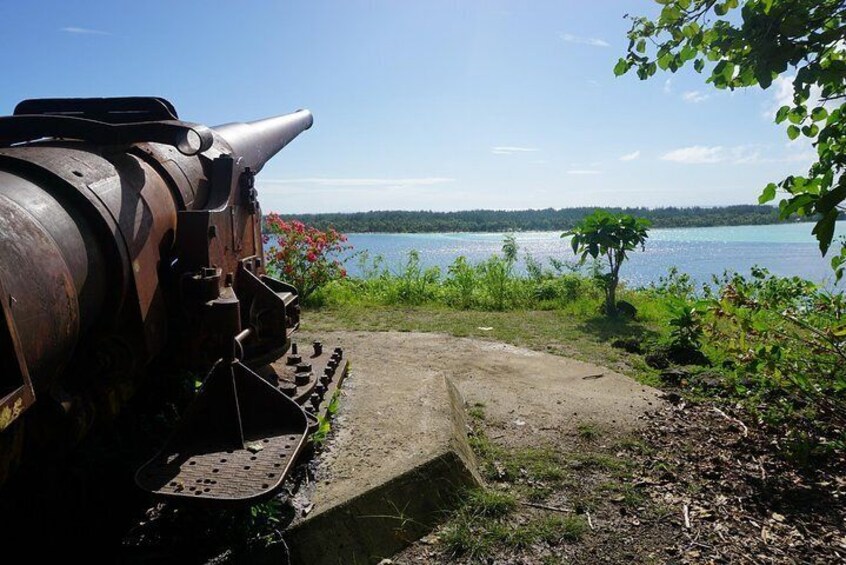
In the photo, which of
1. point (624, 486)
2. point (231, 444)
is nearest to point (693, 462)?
point (624, 486)

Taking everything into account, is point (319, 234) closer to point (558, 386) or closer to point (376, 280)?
point (376, 280)

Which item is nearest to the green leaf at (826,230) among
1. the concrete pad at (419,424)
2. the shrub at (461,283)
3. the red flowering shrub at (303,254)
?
the concrete pad at (419,424)

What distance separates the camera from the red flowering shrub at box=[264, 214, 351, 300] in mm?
9898

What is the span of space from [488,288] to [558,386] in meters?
5.56

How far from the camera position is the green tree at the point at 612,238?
353 inches

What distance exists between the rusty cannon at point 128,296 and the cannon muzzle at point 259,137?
0.76 metres

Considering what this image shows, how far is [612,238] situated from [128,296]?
8.08m

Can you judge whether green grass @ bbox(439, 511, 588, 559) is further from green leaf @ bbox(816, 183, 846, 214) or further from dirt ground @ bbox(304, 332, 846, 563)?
green leaf @ bbox(816, 183, 846, 214)

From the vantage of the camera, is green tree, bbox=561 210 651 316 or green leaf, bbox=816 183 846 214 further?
green tree, bbox=561 210 651 316

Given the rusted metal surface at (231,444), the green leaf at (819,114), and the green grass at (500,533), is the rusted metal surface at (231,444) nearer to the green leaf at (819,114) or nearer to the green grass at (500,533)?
the green grass at (500,533)

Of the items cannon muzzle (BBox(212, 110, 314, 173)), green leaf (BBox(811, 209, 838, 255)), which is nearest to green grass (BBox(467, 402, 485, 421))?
cannon muzzle (BBox(212, 110, 314, 173))

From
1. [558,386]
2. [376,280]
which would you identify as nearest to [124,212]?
[558,386]

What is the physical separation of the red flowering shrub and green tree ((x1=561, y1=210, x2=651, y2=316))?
4146 millimetres

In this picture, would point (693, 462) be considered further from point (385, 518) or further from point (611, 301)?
point (611, 301)
